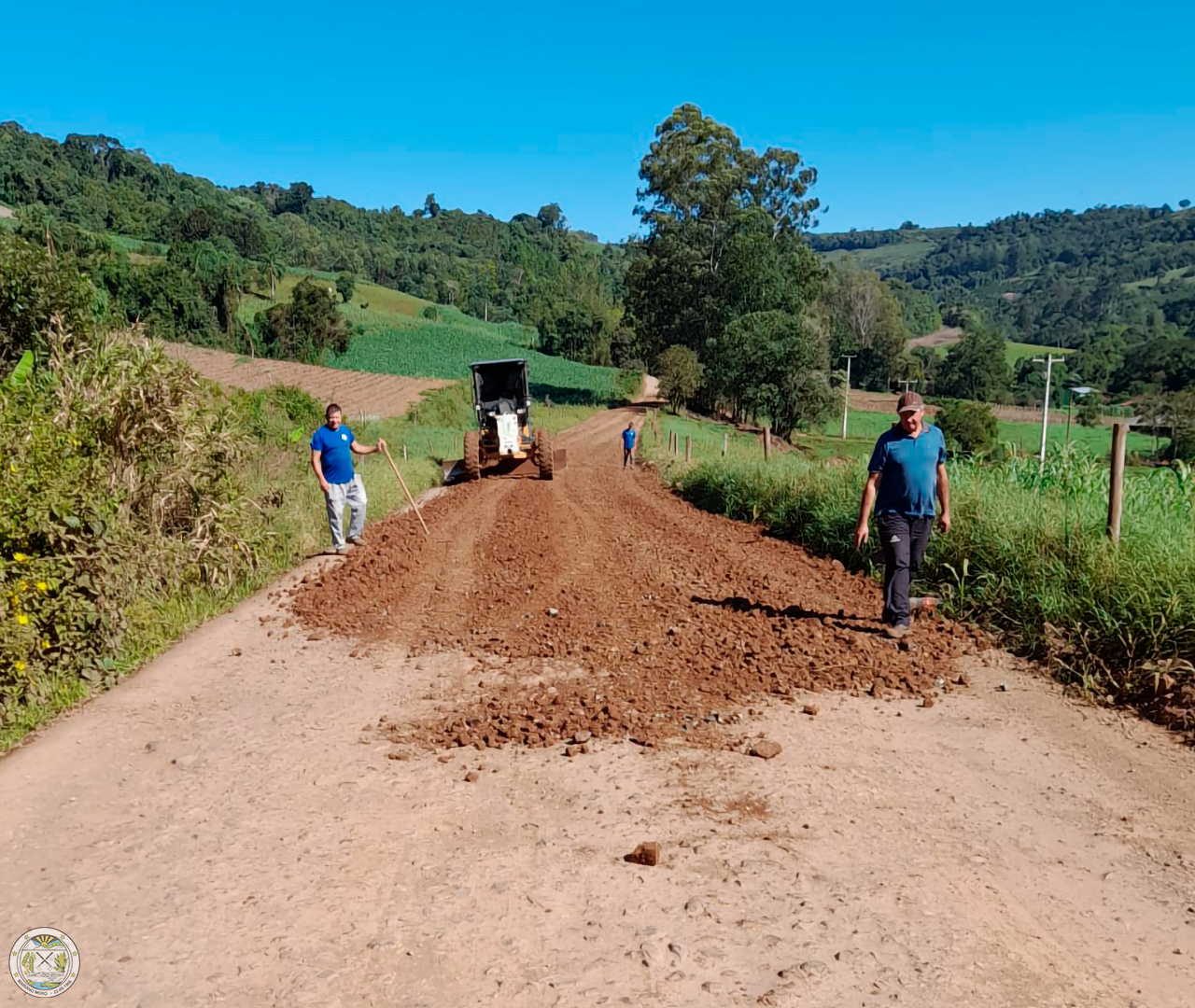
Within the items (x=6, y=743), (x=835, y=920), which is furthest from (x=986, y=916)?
(x=6, y=743)

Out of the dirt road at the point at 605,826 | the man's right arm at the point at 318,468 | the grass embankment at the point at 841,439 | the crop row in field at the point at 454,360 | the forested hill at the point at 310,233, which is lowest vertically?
the grass embankment at the point at 841,439

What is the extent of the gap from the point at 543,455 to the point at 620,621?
35.9 ft

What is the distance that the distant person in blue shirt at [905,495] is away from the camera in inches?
225

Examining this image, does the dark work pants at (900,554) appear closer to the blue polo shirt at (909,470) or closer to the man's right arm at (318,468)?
the blue polo shirt at (909,470)

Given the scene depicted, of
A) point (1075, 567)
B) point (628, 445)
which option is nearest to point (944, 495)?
point (1075, 567)

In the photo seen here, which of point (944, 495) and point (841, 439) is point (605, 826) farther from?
point (841, 439)

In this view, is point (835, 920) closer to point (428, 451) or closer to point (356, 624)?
point (356, 624)

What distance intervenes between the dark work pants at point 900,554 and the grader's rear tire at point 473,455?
39.9 feet

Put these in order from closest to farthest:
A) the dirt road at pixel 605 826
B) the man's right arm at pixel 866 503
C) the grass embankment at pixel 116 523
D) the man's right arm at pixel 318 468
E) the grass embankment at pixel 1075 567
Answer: the dirt road at pixel 605 826, the grass embankment at pixel 1075 567, the grass embankment at pixel 116 523, the man's right arm at pixel 866 503, the man's right arm at pixel 318 468

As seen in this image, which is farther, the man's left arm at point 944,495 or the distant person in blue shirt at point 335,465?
the distant person in blue shirt at point 335,465

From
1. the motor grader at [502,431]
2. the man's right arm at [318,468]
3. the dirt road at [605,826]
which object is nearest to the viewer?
the dirt road at [605,826]

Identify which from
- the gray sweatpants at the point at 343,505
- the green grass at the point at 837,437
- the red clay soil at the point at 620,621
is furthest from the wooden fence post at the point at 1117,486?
the green grass at the point at 837,437

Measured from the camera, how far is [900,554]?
5.75 meters

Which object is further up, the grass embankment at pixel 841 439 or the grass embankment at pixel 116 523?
the grass embankment at pixel 116 523
